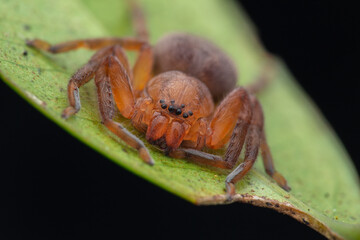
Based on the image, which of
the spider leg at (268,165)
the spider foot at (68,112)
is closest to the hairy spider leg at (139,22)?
the spider leg at (268,165)

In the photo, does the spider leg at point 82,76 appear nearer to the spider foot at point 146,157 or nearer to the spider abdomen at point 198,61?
the spider foot at point 146,157

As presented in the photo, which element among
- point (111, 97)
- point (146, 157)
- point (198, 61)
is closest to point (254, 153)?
point (146, 157)

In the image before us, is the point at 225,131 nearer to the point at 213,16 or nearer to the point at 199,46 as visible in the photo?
the point at 199,46

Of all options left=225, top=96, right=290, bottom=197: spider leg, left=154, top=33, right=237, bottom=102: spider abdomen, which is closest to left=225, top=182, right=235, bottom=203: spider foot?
left=225, top=96, right=290, bottom=197: spider leg

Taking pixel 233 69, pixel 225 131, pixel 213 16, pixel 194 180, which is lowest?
pixel 194 180

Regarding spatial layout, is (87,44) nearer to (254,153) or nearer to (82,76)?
(82,76)

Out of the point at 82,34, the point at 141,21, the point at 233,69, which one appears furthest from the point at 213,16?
the point at 82,34

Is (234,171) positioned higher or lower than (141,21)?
lower
